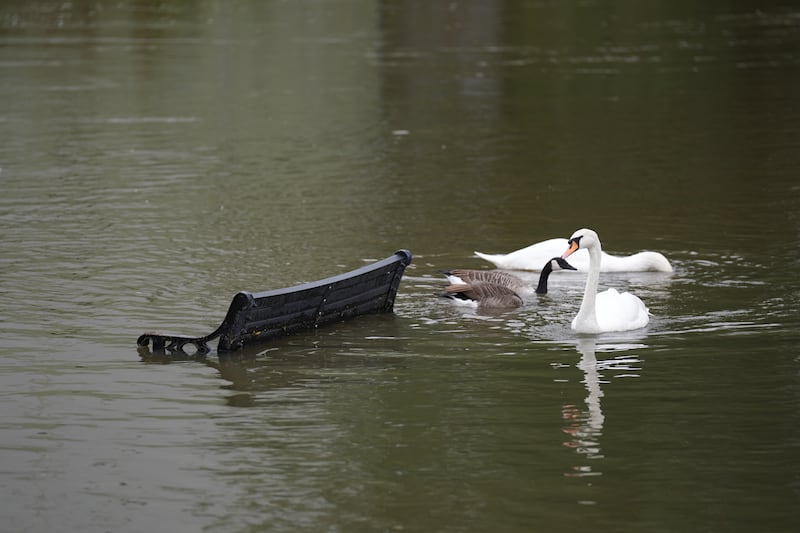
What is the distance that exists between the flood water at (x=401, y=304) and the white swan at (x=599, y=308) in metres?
0.16

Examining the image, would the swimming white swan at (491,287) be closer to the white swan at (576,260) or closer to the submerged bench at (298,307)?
the submerged bench at (298,307)

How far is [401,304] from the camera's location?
15.2m

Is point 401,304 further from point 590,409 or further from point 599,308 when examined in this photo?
point 590,409

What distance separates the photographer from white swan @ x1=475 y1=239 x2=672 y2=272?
1659 cm

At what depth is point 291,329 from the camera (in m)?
13.8

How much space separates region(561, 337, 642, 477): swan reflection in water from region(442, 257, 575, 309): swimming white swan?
1.60m

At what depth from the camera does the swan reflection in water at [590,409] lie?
1028 centimetres

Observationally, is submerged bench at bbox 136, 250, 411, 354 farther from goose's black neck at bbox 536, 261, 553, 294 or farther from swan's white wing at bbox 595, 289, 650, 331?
swan's white wing at bbox 595, 289, 650, 331

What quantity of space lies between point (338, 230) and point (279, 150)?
8343 mm

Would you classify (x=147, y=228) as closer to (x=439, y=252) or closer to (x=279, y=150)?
(x=439, y=252)

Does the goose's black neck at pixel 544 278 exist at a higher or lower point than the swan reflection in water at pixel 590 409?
higher

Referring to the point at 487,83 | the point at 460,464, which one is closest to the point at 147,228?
the point at 460,464

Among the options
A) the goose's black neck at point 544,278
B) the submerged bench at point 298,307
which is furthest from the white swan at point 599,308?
the submerged bench at point 298,307

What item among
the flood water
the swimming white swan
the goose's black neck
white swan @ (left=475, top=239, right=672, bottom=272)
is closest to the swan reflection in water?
the flood water
